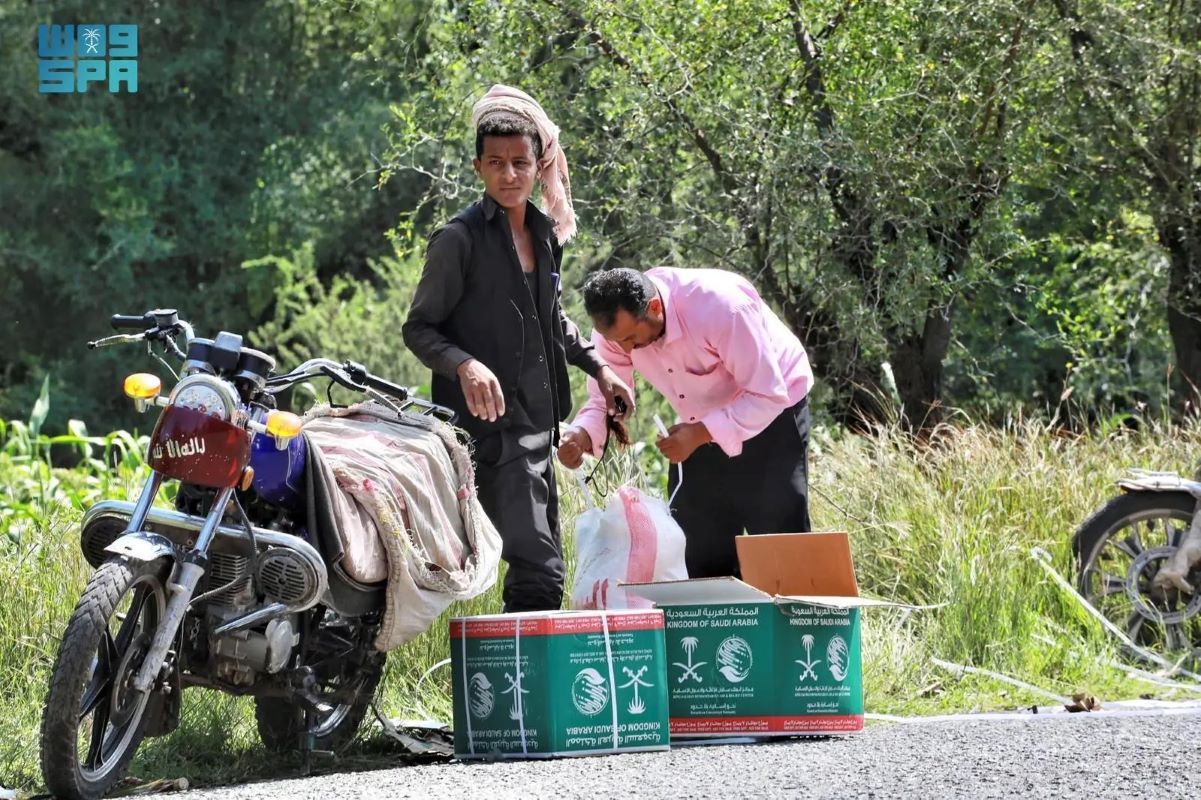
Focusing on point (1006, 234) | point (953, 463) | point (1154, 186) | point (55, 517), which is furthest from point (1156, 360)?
point (55, 517)

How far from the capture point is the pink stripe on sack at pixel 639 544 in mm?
5793

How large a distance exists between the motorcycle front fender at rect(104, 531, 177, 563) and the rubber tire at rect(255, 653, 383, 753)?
3.36ft

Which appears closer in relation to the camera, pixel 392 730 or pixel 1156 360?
pixel 392 730

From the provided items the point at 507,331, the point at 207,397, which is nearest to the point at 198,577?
the point at 207,397

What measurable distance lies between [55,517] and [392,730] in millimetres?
2913

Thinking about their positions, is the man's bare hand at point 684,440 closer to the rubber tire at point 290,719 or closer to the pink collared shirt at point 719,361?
the pink collared shirt at point 719,361

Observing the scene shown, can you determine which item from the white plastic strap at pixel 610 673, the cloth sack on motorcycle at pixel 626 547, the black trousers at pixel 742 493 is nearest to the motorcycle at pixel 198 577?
the white plastic strap at pixel 610 673

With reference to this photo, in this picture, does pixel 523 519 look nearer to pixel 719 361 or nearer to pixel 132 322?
pixel 719 361

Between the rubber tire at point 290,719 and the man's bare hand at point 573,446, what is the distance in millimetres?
1003

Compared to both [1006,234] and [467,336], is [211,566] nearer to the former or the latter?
[467,336]

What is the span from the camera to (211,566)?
15.8 ft

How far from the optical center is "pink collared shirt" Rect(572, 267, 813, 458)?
596 cm

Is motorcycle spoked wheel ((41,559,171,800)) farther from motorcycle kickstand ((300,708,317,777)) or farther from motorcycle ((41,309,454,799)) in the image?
motorcycle kickstand ((300,708,317,777))

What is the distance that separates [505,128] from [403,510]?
134 centimetres
